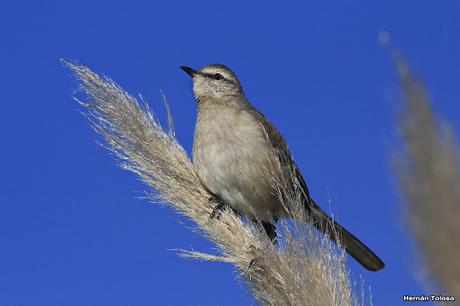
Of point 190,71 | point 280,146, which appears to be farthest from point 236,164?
point 190,71

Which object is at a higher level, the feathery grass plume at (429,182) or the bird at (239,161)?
the bird at (239,161)

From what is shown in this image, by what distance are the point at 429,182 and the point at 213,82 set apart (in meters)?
5.62

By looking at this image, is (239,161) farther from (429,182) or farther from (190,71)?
(429,182)

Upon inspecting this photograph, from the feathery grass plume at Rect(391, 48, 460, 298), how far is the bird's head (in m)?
5.40

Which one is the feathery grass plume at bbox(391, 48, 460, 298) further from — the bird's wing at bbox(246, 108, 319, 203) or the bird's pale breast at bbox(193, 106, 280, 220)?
the bird's wing at bbox(246, 108, 319, 203)

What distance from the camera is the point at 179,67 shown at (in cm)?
622

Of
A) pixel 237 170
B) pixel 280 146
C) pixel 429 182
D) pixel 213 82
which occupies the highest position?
pixel 213 82

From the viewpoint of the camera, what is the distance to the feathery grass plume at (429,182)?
526mm

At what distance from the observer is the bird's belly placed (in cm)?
520

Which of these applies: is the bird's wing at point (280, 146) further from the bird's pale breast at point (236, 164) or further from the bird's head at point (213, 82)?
the bird's head at point (213, 82)

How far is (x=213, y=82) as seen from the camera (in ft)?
20.0

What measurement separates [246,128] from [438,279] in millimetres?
4861

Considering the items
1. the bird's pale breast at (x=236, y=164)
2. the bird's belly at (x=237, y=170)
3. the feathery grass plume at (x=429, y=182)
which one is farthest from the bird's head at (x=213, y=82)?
the feathery grass plume at (x=429, y=182)

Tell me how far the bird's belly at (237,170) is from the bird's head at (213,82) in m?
0.75
